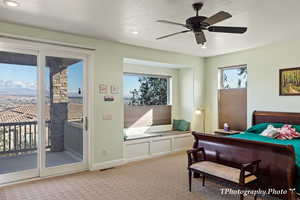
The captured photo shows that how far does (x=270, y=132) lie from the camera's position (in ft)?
13.6

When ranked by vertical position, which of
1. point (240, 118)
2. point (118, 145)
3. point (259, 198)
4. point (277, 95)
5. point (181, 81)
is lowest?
point (259, 198)

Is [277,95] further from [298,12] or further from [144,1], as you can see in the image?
[144,1]

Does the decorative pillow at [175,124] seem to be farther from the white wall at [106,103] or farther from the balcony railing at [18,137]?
the balcony railing at [18,137]

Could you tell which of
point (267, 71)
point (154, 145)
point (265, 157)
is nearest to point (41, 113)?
point (154, 145)

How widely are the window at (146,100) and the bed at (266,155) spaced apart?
2330mm

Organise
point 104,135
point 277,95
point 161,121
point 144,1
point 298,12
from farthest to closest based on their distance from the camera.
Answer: point 161,121
point 277,95
point 104,135
point 298,12
point 144,1

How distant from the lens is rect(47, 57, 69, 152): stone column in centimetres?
397

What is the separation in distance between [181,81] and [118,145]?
308 cm

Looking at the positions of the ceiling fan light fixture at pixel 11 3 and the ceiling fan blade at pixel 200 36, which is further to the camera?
the ceiling fan blade at pixel 200 36

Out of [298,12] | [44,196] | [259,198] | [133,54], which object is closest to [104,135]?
[44,196]

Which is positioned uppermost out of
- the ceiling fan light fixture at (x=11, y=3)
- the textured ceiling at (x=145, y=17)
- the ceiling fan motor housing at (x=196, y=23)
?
the textured ceiling at (x=145, y=17)

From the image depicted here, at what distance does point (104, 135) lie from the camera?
14.6 ft

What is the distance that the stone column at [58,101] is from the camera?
13.0 ft

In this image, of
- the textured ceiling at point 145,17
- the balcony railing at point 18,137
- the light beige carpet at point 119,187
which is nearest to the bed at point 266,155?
the light beige carpet at point 119,187
